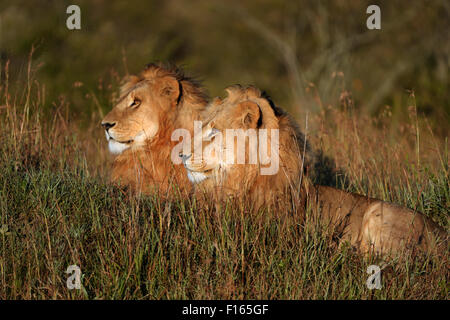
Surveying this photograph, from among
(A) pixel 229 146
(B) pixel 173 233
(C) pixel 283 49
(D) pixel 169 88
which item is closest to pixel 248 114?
(A) pixel 229 146

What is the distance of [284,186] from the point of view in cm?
453

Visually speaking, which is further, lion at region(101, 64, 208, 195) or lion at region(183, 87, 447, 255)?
lion at region(101, 64, 208, 195)

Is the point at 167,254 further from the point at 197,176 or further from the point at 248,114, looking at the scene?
the point at 248,114

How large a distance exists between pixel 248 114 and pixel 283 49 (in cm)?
1422

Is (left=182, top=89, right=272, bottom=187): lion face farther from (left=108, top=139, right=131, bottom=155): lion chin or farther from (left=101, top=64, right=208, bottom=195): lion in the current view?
(left=108, top=139, right=131, bottom=155): lion chin

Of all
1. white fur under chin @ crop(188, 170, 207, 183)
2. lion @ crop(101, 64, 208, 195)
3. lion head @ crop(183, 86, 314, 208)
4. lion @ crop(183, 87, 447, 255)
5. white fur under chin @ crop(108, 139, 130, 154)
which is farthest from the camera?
white fur under chin @ crop(108, 139, 130, 154)

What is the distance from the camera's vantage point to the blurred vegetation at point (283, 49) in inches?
452

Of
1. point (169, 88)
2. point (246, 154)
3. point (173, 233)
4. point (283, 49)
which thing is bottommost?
point (173, 233)

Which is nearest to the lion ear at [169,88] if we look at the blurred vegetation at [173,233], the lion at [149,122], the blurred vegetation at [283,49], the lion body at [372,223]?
the lion at [149,122]

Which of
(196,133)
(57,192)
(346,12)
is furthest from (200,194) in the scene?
(346,12)

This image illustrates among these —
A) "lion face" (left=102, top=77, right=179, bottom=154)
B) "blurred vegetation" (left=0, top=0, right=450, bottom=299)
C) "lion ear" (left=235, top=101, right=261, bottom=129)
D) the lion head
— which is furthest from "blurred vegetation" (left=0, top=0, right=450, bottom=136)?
"lion ear" (left=235, top=101, right=261, bottom=129)

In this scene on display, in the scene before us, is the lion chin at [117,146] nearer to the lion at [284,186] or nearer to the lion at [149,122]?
the lion at [149,122]

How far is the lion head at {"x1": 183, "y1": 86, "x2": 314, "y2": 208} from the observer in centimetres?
445
